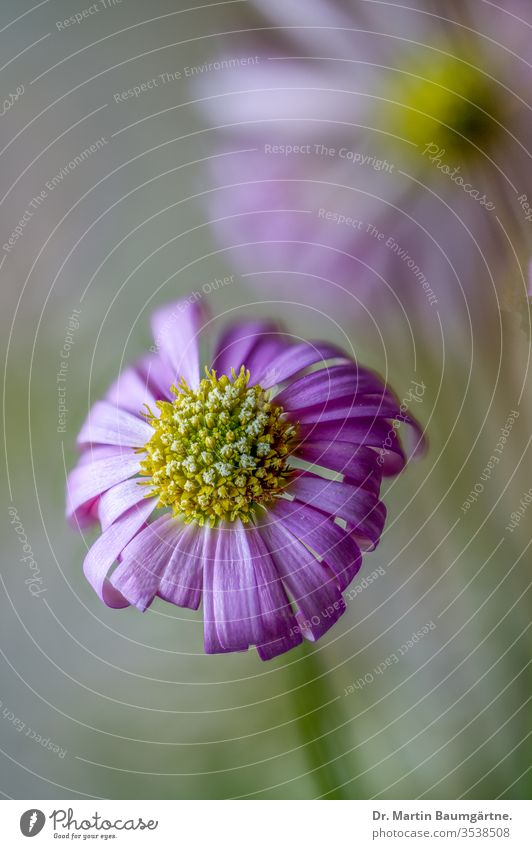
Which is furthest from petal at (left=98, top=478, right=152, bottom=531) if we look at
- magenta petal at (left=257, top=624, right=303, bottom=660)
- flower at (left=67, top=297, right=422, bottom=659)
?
magenta petal at (left=257, top=624, right=303, bottom=660)

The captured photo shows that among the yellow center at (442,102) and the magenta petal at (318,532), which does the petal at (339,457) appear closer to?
the magenta petal at (318,532)

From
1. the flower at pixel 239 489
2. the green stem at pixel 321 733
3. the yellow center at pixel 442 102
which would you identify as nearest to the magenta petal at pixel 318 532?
the flower at pixel 239 489

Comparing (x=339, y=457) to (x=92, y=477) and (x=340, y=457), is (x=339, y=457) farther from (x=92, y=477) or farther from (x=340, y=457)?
(x=92, y=477)

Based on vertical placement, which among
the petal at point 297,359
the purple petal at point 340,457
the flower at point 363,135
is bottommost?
the purple petal at point 340,457

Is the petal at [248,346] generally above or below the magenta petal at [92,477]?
above

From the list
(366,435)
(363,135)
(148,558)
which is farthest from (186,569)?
(363,135)

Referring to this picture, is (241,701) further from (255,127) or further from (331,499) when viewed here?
(255,127)

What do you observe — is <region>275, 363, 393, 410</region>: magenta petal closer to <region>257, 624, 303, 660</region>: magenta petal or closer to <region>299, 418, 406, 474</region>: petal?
<region>299, 418, 406, 474</region>: petal
